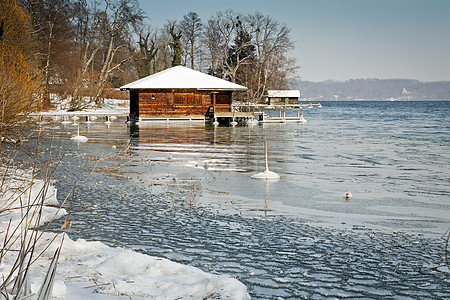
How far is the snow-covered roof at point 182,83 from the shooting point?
43250 millimetres

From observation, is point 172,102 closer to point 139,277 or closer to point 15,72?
point 15,72

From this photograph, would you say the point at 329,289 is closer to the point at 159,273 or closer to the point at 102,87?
the point at 159,273

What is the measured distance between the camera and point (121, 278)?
538cm

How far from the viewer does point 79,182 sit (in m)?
12.7

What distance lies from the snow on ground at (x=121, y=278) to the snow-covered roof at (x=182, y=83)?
37.5 m

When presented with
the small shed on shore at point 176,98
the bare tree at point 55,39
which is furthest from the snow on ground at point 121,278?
the bare tree at point 55,39

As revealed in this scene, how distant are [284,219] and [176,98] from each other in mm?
36100

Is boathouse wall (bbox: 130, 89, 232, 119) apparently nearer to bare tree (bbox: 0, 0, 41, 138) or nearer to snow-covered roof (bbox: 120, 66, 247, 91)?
snow-covered roof (bbox: 120, 66, 247, 91)

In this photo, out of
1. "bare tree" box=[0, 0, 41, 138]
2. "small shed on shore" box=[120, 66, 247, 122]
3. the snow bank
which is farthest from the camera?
"small shed on shore" box=[120, 66, 247, 122]

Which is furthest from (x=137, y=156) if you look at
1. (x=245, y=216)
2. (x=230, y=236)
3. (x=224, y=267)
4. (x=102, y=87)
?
(x=102, y=87)

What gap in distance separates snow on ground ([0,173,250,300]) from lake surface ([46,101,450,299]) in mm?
637

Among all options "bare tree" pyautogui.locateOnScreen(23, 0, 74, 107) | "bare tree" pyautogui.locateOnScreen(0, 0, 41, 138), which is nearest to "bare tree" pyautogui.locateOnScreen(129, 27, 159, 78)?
"bare tree" pyautogui.locateOnScreen(23, 0, 74, 107)

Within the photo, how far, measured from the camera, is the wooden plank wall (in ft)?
144

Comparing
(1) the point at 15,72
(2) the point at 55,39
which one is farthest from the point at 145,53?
(1) the point at 15,72
